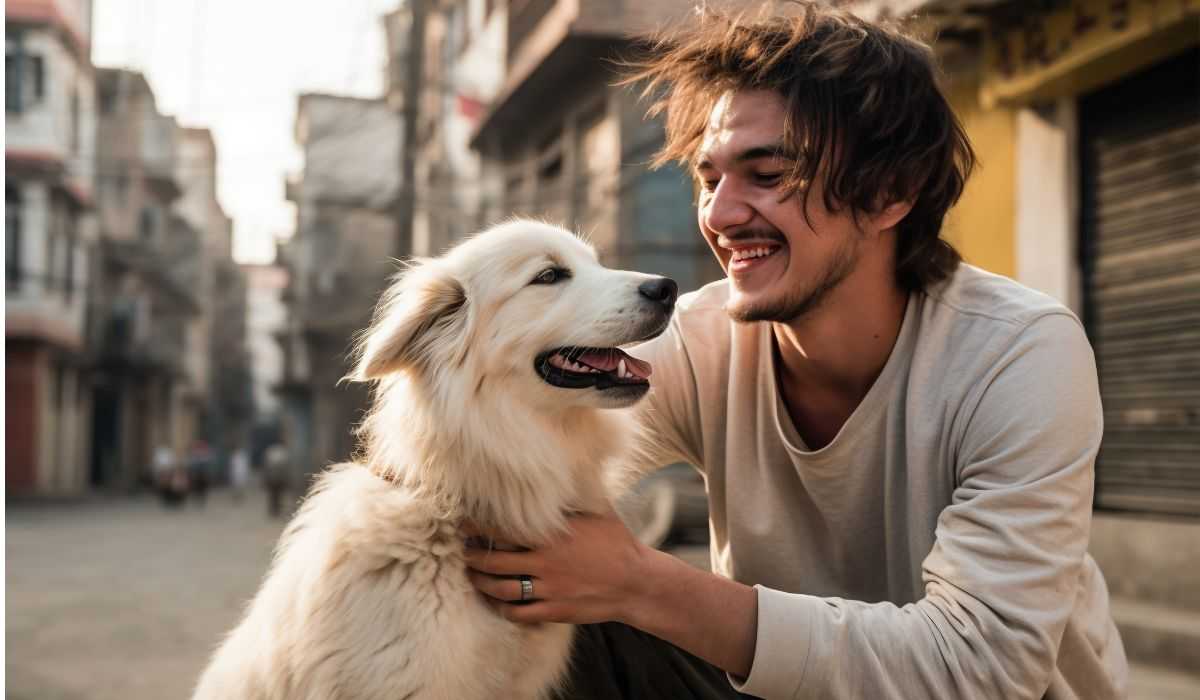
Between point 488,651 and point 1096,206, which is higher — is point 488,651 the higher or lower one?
the lower one

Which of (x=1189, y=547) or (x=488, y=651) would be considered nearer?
(x=488, y=651)

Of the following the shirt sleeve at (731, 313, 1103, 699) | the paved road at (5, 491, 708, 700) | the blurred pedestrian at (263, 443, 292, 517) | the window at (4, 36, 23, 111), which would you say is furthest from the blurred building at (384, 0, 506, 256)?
the shirt sleeve at (731, 313, 1103, 699)

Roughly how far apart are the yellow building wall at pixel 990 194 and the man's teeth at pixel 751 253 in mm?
4842

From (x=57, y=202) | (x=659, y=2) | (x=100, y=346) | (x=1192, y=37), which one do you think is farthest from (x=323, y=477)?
(x=100, y=346)

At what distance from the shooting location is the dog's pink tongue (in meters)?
2.58

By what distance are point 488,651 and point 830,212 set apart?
125 centimetres

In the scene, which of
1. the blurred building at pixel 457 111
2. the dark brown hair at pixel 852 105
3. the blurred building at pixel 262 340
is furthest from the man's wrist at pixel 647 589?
the blurred building at pixel 262 340

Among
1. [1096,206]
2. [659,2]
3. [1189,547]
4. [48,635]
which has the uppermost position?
[659,2]

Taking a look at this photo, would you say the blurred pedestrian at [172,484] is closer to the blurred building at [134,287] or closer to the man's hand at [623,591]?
the blurred building at [134,287]

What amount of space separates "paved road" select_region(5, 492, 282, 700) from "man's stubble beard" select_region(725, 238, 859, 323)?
3.56m

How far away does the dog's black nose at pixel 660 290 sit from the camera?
8.32 feet

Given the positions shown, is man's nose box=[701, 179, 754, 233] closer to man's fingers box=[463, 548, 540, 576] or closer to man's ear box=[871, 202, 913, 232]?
man's ear box=[871, 202, 913, 232]

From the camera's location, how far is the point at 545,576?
89.2 inches

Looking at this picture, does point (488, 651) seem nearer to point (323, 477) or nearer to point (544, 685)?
point (544, 685)
